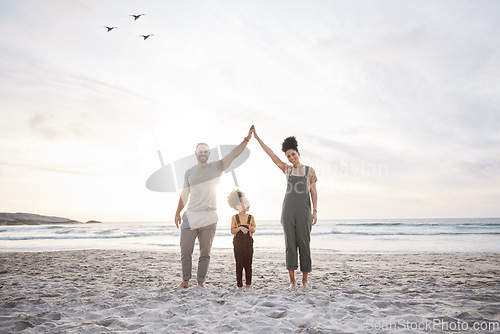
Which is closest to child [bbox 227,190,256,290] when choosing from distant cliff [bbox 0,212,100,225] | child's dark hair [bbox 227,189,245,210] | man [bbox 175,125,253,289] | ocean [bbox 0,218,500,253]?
child's dark hair [bbox 227,189,245,210]

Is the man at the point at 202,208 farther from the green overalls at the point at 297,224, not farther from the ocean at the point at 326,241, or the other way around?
the ocean at the point at 326,241

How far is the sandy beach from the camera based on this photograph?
299cm

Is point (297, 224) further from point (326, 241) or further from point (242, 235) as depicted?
point (326, 241)

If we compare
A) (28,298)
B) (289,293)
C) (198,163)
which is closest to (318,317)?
(289,293)

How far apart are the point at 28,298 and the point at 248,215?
Answer: 324 cm

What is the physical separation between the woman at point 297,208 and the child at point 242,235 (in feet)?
1.83

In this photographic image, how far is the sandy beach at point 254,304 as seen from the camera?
2990 millimetres

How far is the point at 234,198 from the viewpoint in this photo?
4.70 meters

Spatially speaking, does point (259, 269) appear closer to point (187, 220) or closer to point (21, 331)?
point (187, 220)

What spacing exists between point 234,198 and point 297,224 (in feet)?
3.46

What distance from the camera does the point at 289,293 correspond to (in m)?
4.26

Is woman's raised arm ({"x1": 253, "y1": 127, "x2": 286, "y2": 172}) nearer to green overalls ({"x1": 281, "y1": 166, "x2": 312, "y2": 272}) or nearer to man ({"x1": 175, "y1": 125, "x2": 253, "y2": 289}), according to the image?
man ({"x1": 175, "y1": 125, "x2": 253, "y2": 289})

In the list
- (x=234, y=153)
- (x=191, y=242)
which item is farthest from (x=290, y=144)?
(x=191, y=242)

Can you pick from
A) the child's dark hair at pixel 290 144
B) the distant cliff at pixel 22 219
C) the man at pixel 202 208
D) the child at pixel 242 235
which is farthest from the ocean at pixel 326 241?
the distant cliff at pixel 22 219
